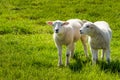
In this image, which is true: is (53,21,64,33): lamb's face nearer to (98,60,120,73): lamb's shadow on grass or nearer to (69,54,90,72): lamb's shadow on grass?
(69,54,90,72): lamb's shadow on grass

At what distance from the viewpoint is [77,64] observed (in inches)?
456

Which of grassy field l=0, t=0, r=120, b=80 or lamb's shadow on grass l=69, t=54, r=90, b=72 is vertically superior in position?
grassy field l=0, t=0, r=120, b=80

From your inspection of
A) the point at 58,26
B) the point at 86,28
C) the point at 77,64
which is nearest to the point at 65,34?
the point at 58,26

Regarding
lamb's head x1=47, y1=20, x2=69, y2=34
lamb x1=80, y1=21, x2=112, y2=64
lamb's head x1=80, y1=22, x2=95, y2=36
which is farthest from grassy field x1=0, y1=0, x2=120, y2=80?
lamb's head x1=47, y1=20, x2=69, y2=34

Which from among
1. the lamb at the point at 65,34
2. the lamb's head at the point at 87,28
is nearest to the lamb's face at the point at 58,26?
the lamb at the point at 65,34

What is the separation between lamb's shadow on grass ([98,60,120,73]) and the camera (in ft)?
35.3

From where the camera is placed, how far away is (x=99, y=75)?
32.9 feet

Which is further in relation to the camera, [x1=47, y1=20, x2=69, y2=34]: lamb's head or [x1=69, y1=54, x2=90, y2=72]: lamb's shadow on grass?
[x1=47, y1=20, x2=69, y2=34]: lamb's head

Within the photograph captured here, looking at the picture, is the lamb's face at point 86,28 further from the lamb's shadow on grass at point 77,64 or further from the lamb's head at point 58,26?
the lamb's shadow on grass at point 77,64

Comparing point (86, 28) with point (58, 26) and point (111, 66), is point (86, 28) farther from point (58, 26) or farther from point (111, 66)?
point (111, 66)

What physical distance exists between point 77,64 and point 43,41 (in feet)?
15.2

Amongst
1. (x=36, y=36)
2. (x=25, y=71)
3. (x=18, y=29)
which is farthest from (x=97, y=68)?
(x=18, y=29)

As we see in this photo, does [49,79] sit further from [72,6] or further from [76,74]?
[72,6]

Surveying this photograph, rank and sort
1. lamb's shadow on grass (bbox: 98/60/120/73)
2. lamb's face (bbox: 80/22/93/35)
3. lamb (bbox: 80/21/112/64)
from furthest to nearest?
lamb (bbox: 80/21/112/64), lamb's face (bbox: 80/22/93/35), lamb's shadow on grass (bbox: 98/60/120/73)
